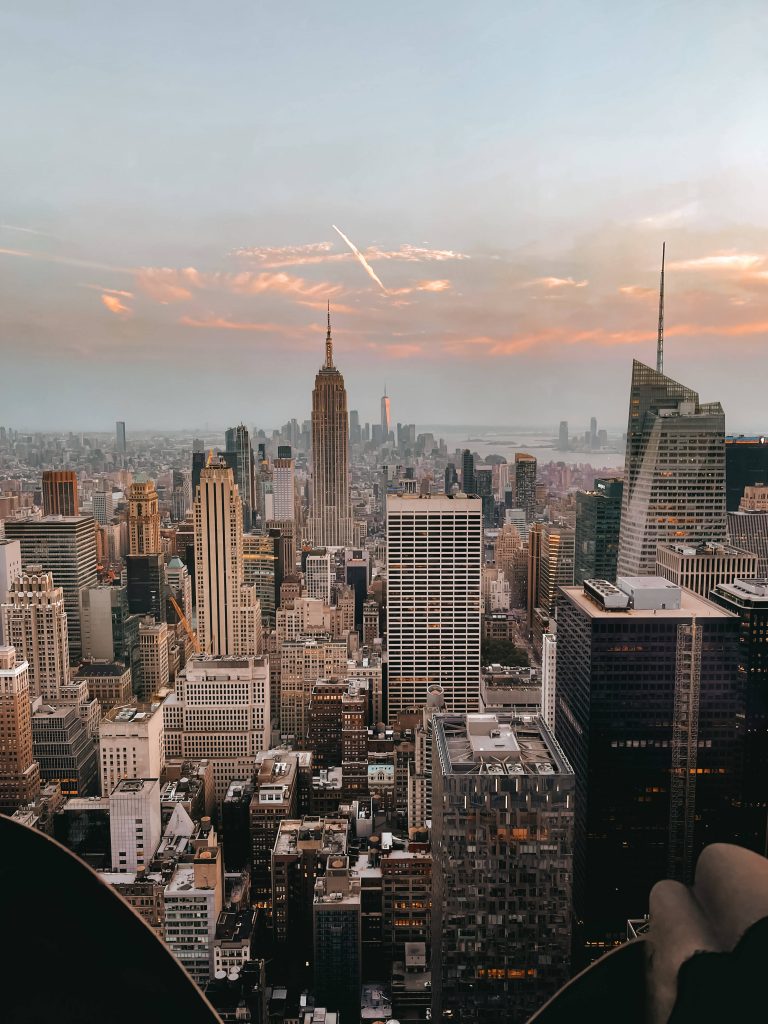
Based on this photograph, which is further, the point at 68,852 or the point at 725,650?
the point at 725,650

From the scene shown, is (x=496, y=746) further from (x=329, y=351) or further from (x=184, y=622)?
(x=184, y=622)

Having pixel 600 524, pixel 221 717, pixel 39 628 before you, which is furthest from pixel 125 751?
pixel 600 524

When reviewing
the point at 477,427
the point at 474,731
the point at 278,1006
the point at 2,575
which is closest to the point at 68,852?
the point at 474,731

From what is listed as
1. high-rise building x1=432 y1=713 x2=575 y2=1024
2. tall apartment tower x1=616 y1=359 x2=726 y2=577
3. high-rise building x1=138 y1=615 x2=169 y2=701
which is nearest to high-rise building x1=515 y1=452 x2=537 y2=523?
tall apartment tower x1=616 y1=359 x2=726 y2=577

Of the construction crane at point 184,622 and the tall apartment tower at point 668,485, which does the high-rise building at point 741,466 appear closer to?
the tall apartment tower at point 668,485

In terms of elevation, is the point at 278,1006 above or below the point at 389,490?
below

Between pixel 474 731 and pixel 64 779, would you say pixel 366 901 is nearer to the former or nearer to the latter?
pixel 474 731
